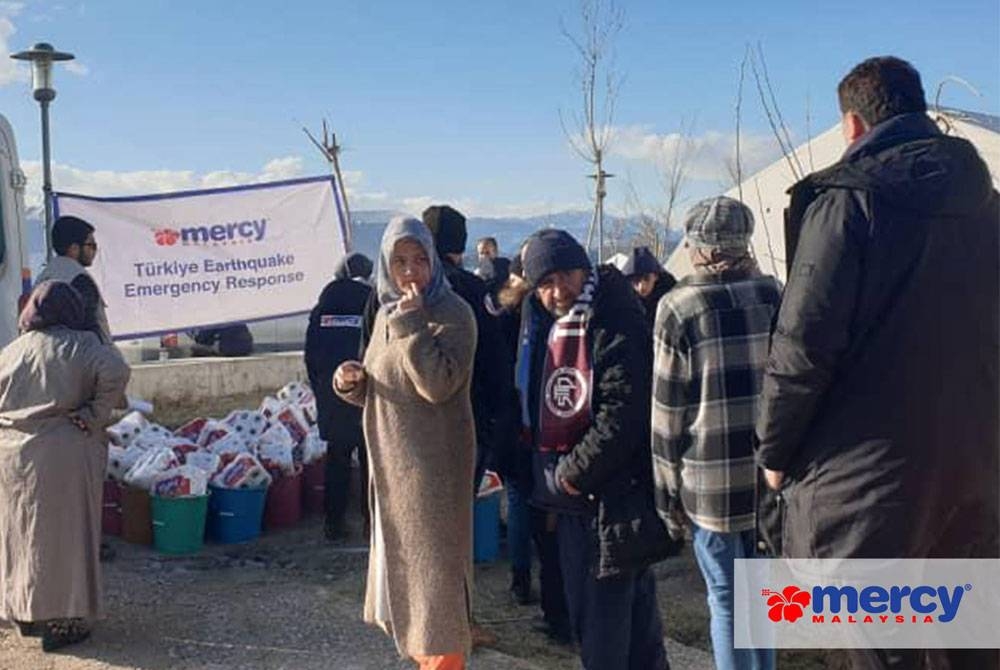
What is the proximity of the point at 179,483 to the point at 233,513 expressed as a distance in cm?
46

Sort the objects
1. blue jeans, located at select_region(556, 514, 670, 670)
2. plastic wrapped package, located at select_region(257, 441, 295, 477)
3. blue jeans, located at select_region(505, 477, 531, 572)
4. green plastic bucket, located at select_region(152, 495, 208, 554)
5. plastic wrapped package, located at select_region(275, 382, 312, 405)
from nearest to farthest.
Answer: blue jeans, located at select_region(556, 514, 670, 670)
blue jeans, located at select_region(505, 477, 531, 572)
green plastic bucket, located at select_region(152, 495, 208, 554)
plastic wrapped package, located at select_region(257, 441, 295, 477)
plastic wrapped package, located at select_region(275, 382, 312, 405)

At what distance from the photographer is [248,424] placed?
23.1 feet

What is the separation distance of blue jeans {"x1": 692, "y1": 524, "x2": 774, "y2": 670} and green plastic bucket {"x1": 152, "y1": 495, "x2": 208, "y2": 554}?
3.72m

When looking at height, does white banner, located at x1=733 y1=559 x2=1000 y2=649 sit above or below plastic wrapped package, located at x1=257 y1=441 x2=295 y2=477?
above

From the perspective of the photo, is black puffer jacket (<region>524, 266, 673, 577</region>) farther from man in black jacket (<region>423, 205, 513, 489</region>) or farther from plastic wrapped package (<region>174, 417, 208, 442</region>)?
plastic wrapped package (<region>174, 417, 208, 442</region>)

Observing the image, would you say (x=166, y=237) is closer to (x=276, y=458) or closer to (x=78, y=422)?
(x=276, y=458)

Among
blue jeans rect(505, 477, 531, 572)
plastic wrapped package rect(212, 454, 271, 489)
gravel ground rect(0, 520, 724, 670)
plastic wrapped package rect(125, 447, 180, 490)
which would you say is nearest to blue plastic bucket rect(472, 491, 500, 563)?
gravel ground rect(0, 520, 724, 670)

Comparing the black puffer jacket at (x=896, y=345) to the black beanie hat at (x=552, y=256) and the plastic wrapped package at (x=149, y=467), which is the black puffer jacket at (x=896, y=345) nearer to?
the black beanie hat at (x=552, y=256)

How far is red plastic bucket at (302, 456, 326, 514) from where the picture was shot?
7.10 metres

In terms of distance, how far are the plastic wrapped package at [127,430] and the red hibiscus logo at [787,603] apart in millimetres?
4903

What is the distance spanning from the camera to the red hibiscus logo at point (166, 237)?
10.1m

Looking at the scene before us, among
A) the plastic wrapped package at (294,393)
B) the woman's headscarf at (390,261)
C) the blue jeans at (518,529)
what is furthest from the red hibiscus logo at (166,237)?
the woman's headscarf at (390,261)

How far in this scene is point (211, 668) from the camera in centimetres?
448
